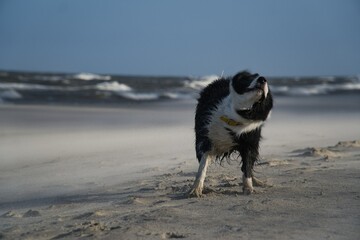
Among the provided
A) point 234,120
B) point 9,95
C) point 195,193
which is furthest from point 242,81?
point 9,95

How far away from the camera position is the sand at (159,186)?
11.4 feet

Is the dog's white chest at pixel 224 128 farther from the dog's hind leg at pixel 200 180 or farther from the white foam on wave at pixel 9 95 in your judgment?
the white foam on wave at pixel 9 95

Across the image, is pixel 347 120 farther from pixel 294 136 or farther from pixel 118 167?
pixel 118 167

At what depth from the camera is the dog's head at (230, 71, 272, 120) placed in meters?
4.35

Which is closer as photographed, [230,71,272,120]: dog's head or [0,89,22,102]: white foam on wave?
[230,71,272,120]: dog's head

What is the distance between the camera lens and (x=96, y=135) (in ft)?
31.1

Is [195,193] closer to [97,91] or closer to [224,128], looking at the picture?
[224,128]

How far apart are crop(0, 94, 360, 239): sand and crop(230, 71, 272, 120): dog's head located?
0.70 meters

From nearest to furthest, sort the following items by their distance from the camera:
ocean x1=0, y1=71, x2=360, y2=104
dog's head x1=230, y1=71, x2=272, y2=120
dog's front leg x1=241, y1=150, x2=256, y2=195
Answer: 1. dog's head x1=230, y1=71, x2=272, y2=120
2. dog's front leg x1=241, y1=150, x2=256, y2=195
3. ocean x1=0, y1=71, x2=360, y2=104

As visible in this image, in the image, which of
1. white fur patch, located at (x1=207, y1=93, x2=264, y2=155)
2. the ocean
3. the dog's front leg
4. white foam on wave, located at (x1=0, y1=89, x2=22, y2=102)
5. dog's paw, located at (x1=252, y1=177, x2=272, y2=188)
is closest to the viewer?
white fur patch, located at (x1=207, y1=93, x2=264, y2=155)

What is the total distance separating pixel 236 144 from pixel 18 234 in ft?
6.85

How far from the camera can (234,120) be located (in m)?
4.64

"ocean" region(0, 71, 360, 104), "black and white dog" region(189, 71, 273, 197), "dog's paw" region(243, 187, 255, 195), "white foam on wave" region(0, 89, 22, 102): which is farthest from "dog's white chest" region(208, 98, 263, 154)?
"white foam on wave" region(0, 89, 22, 102)

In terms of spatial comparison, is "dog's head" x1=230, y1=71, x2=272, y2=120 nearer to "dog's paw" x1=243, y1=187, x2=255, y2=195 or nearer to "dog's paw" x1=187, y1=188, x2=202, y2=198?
"dog's paw" x1=243, y1=187, x2=255, y2=195
